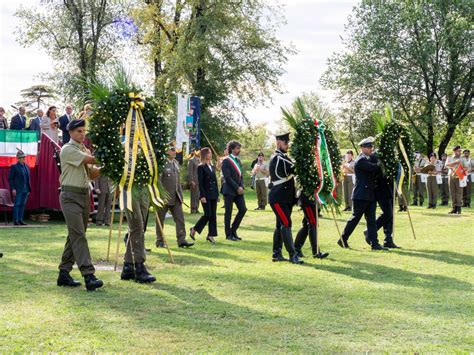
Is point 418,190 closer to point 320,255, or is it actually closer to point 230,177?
point 230,177

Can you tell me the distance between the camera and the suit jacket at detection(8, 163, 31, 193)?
18333 millimetres

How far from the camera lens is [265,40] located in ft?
137

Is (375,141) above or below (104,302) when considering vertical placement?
above

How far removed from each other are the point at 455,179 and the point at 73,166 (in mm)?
18552

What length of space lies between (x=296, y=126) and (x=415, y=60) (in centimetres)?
3228

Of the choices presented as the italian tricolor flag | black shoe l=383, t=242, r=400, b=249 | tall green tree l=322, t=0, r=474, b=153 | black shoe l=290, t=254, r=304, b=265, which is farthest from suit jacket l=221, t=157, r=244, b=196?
tall green tree l=322, t=0, r=474, b=153

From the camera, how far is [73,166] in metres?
9.33

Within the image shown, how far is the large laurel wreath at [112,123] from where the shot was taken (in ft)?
32.5

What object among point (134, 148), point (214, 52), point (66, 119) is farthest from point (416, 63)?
point (134, 148)

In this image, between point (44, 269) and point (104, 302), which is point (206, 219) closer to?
point (44, 269)

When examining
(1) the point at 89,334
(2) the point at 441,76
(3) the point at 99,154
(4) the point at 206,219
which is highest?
(2) the point at 441,76

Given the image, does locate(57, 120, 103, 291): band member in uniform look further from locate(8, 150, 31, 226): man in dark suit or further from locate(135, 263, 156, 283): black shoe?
locate(8, 150, 31, 226): man in dark suit

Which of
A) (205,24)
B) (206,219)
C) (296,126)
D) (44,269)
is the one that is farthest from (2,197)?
(205,24)

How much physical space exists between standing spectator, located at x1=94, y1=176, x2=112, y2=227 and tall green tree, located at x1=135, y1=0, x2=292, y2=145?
67.3 ft
